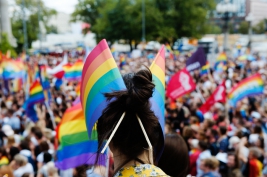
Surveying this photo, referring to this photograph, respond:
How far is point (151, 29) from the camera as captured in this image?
1619 inches

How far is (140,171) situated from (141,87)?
1.33 feet

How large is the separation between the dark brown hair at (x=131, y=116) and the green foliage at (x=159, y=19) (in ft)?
126

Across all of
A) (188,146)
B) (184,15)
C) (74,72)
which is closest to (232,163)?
(188,146)

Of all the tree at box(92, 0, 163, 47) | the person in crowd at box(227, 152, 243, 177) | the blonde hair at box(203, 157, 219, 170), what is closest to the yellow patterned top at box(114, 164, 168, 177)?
the blonde hair at box(203, 157, 219, 170)

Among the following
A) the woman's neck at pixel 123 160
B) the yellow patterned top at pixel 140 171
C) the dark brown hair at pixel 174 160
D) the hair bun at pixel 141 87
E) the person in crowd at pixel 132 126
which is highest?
the hair bun at pixel 141 87

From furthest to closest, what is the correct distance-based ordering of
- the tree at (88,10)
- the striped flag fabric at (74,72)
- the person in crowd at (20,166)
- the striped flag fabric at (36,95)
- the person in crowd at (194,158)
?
the tree at (88,10)
the striped flag fabric at (74,72)
the striped flag fabric at (36,95)
the person in crowd at (194,158)
the person in crowd at (20,166)

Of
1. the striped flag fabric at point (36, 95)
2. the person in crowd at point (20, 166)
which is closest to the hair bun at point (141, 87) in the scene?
the person in crowd at point (20, 166)

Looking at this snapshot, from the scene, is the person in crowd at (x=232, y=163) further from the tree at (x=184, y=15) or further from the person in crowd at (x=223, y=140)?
the tree at (x=184, y=15)

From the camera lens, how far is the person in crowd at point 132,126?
70.0 inches

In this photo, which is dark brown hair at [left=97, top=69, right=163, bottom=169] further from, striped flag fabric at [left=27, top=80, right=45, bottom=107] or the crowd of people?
striped flag fabric at [left=27, top=80, right=45, bottom=107]

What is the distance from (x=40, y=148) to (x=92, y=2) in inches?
2361

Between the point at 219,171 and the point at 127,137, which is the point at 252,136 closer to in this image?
the point at 219,171

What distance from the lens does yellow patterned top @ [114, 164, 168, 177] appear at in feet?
5.88

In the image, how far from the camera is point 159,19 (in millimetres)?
40250
